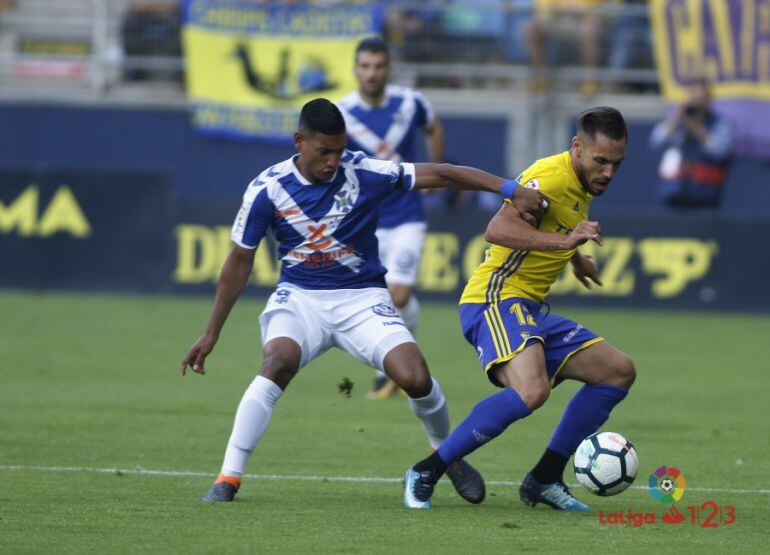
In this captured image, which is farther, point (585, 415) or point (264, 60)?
point (264, 60)

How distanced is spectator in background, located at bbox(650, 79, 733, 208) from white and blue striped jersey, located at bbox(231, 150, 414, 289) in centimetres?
1202

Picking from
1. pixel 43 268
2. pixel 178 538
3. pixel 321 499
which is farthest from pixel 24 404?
pixel 43 268

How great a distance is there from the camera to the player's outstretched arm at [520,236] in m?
6.64

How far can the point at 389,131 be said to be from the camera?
37.4ft

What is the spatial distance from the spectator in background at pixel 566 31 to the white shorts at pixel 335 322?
1333 centimetres

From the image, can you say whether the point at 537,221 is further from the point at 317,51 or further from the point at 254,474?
the point at 317,51

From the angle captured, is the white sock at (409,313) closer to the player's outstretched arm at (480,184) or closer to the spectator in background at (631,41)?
the player's outstretched arm at (480,184)

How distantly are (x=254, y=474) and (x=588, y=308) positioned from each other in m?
10.7

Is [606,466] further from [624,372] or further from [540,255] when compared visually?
[540,255]

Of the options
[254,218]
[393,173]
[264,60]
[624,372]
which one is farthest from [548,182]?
[264,60]

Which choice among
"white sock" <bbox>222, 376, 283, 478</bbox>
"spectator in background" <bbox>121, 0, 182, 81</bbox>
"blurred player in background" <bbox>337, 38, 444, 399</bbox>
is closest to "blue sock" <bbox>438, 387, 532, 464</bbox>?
"white sock" <bbox>222, 376, 283, 478</bbox>

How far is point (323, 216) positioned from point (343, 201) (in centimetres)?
13

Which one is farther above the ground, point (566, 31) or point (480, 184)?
point (566, 31)

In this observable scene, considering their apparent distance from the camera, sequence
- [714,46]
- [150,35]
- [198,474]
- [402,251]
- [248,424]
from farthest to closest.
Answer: [150,35] → [714,46] → [402,251] → [198,474] → [248,424]
